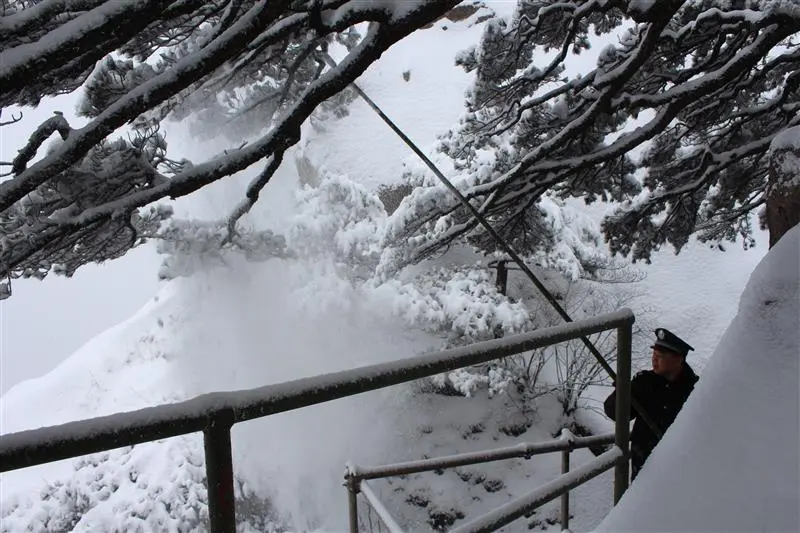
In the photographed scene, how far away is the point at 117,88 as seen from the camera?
10.8 feet

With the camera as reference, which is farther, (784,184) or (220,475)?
(784,184)

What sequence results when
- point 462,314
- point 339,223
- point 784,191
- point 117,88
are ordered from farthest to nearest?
point 339,223 < point 462,314 < point 117,88 < point 784,191

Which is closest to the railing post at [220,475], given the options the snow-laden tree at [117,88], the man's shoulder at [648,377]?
the snow-laden tree at [117,88]

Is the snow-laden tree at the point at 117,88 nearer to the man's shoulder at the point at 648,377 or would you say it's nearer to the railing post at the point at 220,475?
the railing post at the point at 220,475

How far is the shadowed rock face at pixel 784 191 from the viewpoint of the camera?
2.07 meters

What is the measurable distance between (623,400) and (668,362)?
3.57ft

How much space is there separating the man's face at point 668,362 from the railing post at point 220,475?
7.38 feet

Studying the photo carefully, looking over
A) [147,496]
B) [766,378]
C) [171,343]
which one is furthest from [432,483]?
[766,378]

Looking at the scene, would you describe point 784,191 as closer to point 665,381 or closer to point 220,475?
point 665,381

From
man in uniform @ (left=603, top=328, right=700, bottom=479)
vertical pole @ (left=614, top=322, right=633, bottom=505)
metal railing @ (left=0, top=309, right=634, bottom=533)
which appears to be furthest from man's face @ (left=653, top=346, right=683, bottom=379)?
metal railing @ (left=0, top=309, right=634, bottom=533)

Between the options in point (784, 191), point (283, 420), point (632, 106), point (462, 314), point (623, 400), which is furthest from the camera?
point (283, 420)

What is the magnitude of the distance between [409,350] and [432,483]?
221 centimetres

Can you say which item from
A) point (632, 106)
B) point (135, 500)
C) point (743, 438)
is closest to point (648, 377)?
point (743, 438)

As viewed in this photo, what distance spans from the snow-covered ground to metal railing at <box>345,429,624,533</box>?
242 inches
